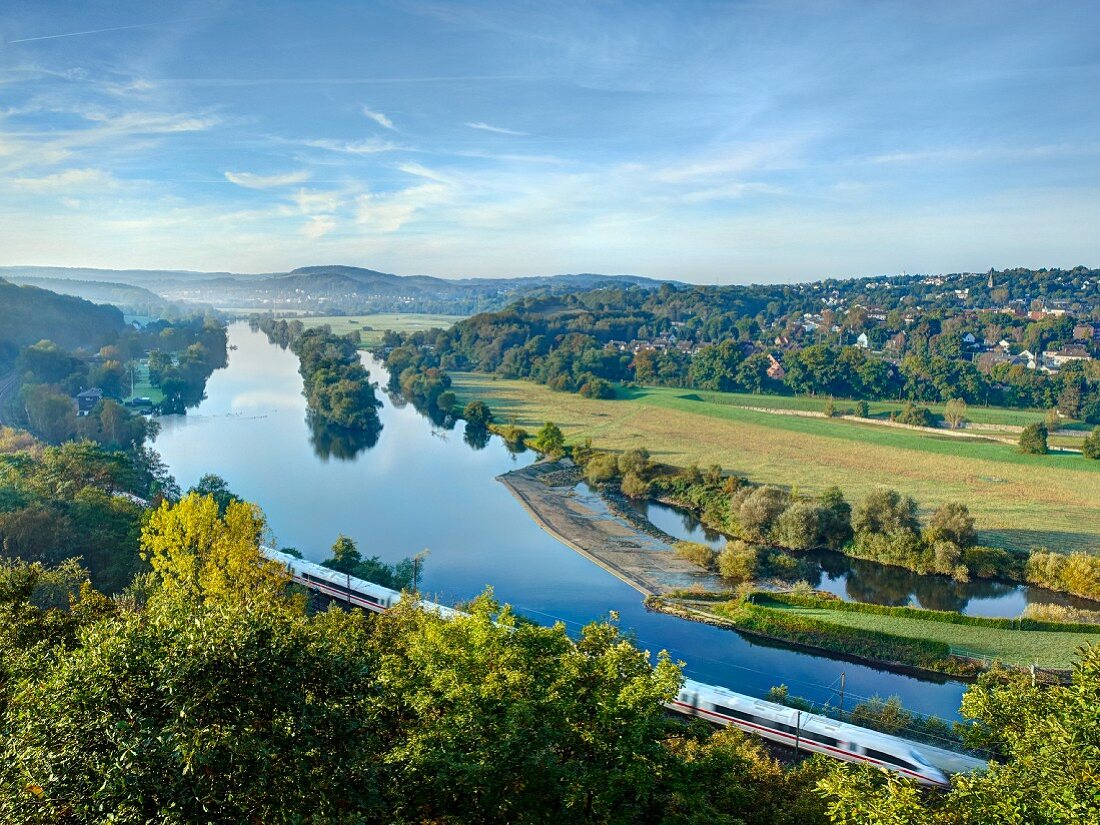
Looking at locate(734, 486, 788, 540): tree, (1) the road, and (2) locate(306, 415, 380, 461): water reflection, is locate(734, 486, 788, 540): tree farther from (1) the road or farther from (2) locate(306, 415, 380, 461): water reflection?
(1) the road

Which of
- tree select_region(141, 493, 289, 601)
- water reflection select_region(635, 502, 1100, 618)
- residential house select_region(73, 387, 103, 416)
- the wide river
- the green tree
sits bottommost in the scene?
water reflection select_region(635, 502, 1100, 618)

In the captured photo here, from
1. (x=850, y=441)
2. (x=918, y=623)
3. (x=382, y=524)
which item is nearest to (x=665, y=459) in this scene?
(x=850, y=441)

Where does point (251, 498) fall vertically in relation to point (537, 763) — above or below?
below

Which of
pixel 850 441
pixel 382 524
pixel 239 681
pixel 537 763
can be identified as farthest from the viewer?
pixel 850 441

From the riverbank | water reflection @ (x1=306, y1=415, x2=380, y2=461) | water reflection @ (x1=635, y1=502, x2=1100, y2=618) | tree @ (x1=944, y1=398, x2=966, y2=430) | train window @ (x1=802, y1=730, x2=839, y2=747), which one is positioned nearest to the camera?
train window @ (x1=802, y1=730, x2=839, y2=747)

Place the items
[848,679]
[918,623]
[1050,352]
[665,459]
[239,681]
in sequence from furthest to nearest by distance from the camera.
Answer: [1050,352] < [665,459] < [918,623] < [848,679] < [239,681]

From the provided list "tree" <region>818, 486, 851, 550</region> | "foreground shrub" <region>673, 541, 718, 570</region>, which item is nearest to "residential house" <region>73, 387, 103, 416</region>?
"foreground shrub" <region>673, 541, 718, 570</region>

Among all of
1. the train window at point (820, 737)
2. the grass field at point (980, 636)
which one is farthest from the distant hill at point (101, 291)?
the train window at point (820, 737)

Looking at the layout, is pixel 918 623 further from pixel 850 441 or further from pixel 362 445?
A: pixel 362 445
